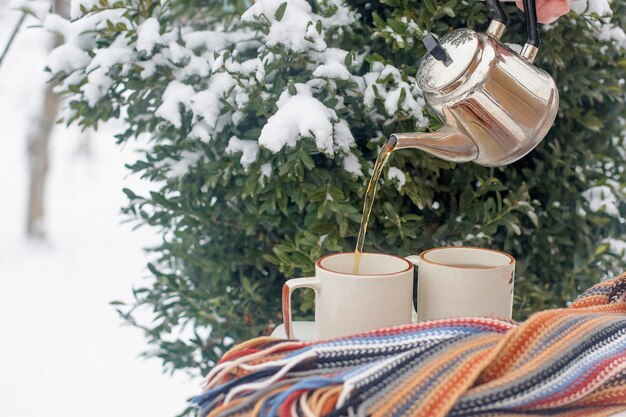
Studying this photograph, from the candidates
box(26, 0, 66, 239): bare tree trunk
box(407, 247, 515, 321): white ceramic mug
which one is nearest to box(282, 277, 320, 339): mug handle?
box(407, 247, 515, 321): white ceramic mug

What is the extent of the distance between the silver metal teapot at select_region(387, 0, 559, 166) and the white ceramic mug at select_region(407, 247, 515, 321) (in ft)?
0.46

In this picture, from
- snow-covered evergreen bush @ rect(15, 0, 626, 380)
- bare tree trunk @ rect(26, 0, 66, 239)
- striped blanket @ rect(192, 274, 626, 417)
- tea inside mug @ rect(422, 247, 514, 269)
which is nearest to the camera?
striped blanket @ rect(192, 274, 626, 417)

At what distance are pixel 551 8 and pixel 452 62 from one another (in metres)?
0.26

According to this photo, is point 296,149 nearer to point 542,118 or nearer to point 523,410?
point 542,118

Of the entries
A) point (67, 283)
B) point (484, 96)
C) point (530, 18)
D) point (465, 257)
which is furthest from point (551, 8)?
point (67, 283)

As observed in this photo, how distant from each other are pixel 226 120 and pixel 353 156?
21 centimetres

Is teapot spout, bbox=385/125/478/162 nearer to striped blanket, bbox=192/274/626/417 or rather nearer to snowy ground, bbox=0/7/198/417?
striped blanket, bbox=192/274/626/417

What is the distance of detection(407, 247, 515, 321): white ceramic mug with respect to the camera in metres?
0.77

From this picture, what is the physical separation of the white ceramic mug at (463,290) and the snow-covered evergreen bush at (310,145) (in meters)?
0.23

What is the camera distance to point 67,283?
2.88 metres

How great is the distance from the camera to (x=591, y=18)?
1.12 m

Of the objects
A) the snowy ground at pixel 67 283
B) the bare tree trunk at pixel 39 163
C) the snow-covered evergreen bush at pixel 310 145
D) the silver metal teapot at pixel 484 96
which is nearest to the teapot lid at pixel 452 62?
the silver metal teapot at pixel 484 96

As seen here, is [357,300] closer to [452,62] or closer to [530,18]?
[452,62]

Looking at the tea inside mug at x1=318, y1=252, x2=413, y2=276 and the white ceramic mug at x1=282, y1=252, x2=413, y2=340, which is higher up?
the tea inside mug at x1=318, y1=252, x2=413, y2=276
